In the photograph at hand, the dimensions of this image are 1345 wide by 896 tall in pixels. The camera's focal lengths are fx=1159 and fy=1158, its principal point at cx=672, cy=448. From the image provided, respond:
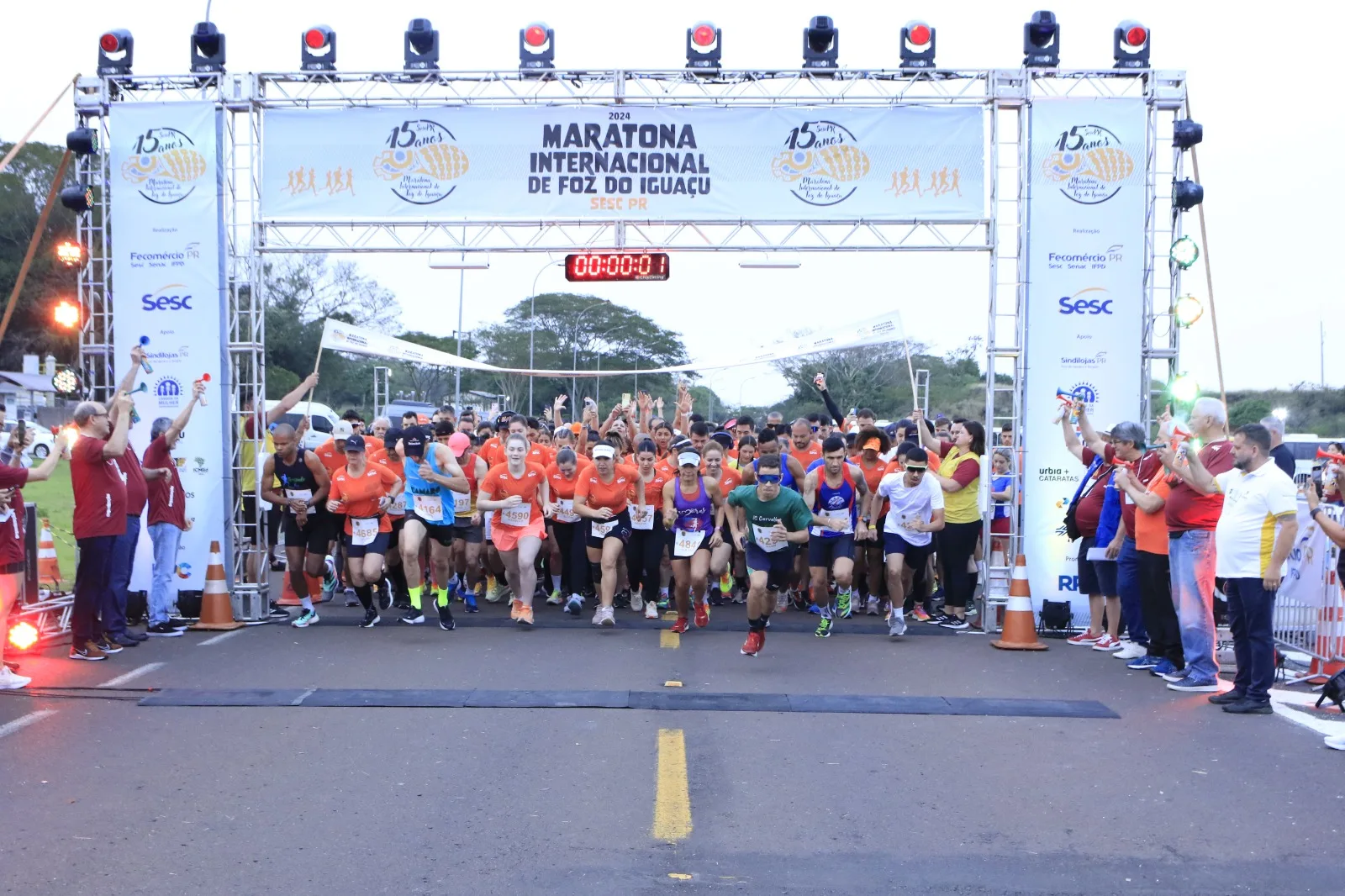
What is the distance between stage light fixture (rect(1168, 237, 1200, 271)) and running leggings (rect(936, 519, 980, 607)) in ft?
10.2

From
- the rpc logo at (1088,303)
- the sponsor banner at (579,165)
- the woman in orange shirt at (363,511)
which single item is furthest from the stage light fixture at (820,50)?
the woman in orange shirt at (363,511)

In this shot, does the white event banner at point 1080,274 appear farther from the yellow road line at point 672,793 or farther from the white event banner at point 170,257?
the white event banner at point 170,257

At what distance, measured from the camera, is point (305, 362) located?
55.2 meters

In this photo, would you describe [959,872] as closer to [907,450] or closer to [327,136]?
[907,450]

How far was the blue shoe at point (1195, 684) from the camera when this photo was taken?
8.75 metres

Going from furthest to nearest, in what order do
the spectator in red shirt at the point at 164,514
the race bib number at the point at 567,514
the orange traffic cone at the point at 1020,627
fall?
the race bib number at the point at 567,514 → the spectator in red shirt at the point at 164,514 → the orange traffic cone at the point at 1020,627

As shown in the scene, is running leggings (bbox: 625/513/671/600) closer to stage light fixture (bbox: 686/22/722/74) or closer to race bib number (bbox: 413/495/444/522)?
race bib number (bbox: 413/495/444/522)

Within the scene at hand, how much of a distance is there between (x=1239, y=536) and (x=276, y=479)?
8.76 meters

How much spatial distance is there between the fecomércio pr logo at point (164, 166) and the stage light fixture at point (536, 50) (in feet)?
11.1

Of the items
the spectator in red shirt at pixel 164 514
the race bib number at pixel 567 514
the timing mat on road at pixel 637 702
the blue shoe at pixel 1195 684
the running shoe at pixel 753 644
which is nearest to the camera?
the timing mat on road at pixel 637 702

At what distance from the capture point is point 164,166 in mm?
11562

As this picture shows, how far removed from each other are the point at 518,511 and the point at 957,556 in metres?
4.46

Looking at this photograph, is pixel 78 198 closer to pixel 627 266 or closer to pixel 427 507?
pixel 427 507

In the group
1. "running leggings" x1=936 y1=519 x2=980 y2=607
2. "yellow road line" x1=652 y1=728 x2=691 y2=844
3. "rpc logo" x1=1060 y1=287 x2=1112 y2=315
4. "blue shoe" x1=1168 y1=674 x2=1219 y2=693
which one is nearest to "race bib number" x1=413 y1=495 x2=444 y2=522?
"yellow road line" x1=652 y1=728 x2=691 y2=844
